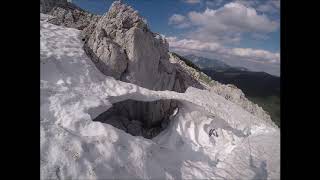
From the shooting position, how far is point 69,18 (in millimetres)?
8680

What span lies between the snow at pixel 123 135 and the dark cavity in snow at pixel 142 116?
0.29 meters

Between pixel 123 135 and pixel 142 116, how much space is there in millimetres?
2518

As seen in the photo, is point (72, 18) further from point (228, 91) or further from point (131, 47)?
point (228, 91)

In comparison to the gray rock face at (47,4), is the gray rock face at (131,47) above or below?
below

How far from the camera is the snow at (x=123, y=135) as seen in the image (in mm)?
4453

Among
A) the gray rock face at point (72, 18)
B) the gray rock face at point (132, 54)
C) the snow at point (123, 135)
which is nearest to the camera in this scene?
the snow at point (123, 135)

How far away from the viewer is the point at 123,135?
5254mm

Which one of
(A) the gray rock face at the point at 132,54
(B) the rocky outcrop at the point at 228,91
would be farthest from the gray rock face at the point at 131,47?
(B) the rocky outcrop at the point at 228,91

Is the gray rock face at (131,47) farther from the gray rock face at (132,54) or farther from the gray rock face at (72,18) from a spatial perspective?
the gray rock face at (72,18)

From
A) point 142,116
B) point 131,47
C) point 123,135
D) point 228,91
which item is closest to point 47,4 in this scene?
point 131,47

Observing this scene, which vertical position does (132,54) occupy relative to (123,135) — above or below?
above
